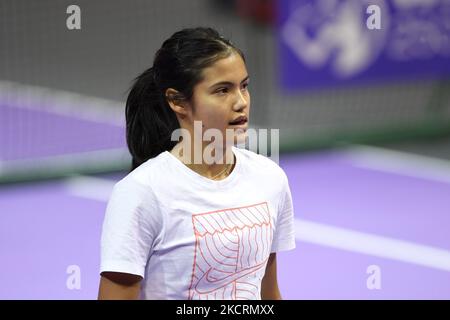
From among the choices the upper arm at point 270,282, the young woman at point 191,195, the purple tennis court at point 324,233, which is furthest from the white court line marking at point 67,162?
the young woman at point 191,195

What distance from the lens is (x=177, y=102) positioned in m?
3.11

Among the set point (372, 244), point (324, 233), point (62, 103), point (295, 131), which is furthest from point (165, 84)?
point (62, 103)

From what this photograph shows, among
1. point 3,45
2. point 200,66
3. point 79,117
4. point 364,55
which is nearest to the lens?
point 200,66

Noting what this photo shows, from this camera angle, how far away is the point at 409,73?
351 inches

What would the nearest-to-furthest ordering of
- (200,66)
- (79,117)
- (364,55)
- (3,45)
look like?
1. (200,66)
2. (364,55)
3. (3,45)
4. (79,117)

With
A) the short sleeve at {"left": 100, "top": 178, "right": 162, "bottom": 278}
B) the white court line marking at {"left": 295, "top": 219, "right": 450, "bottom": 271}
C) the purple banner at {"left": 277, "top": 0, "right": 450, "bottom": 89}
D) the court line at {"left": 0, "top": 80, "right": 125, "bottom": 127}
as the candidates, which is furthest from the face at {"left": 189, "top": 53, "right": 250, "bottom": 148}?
the court line at {"left": 0, "top": 80, "right": 125, "bottom": 127}

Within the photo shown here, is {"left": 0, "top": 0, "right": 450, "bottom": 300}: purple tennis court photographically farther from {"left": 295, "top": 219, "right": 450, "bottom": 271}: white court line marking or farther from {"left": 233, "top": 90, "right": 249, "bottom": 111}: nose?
{"left": 233, "top": 90, "right": 249, "bottom": 111}: nose

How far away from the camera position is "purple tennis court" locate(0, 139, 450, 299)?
19.5 ft

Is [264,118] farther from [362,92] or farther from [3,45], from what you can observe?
[3,45]

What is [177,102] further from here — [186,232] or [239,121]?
[186,232]

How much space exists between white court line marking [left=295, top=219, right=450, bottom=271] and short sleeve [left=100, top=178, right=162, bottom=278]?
3662 millimetres

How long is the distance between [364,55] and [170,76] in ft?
19.2

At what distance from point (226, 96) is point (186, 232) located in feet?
1.36

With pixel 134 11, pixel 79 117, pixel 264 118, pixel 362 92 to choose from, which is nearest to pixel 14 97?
pixel 79 117
